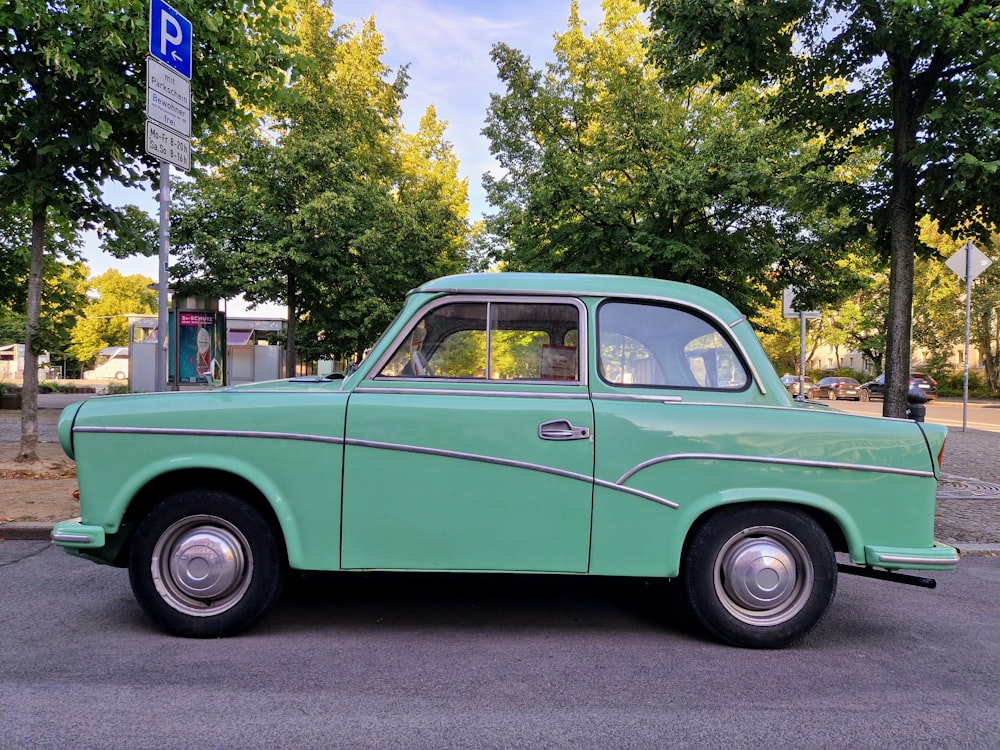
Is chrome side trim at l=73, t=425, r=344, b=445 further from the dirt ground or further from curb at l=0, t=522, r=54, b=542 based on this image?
the dirt ground

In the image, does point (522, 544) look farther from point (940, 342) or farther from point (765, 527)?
point (940, 342)

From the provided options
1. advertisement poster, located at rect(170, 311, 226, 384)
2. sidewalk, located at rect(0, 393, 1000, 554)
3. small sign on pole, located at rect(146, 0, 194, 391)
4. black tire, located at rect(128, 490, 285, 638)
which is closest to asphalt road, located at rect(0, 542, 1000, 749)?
black tire, located at rect(128, 490, 285, 638)

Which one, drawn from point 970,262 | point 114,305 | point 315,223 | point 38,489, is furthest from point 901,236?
point 114,305

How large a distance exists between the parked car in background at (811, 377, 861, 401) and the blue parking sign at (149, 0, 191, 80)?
38415 millimetres

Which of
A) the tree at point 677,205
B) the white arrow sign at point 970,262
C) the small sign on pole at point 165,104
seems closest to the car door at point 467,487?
the small sign on pole at point 165,104

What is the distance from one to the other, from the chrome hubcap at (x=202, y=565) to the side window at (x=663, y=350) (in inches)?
81.7

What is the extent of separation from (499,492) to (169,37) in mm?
4777

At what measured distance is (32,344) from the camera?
27.9 ft

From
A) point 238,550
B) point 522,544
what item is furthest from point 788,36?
point 238,550

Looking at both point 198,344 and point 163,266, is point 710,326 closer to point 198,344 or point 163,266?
point 163,266

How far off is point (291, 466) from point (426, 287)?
1156 mm

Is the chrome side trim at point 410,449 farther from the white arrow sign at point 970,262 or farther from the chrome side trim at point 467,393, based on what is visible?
the white arrow sign at point 970,262

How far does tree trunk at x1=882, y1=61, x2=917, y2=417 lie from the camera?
773 centimetres

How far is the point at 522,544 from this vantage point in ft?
10.7
